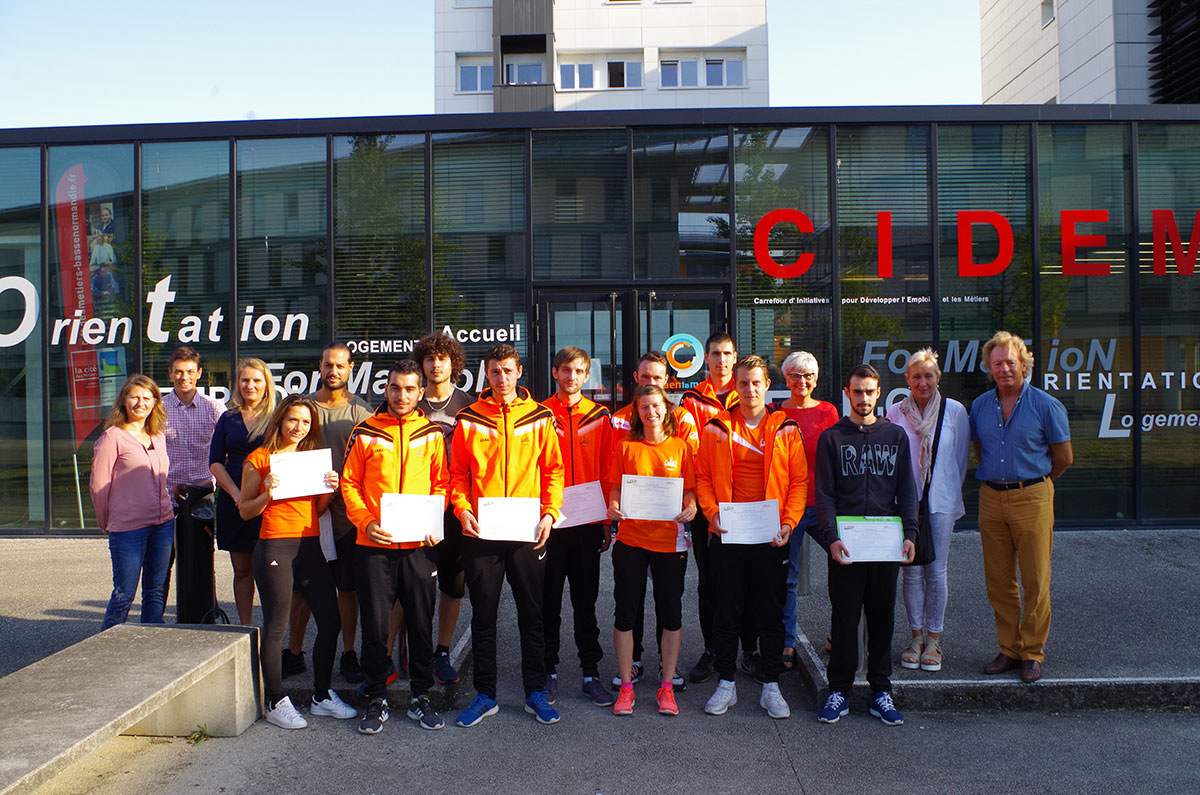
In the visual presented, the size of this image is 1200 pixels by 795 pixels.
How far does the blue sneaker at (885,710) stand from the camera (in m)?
4.29

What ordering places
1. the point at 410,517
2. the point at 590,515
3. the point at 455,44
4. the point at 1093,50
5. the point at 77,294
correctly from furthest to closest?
the point at 455,44, the point at 1093,50, the point at 77,294, the point at 590,515, the point at 410,517

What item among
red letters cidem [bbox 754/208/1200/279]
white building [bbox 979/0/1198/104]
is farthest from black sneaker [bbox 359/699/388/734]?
white building [bbox 979/0/1198/104]

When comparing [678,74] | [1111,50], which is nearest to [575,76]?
[678,74]

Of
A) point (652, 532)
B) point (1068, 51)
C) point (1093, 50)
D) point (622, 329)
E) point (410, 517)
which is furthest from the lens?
point (1068, 51)

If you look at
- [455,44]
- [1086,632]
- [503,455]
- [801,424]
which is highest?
[455,44]

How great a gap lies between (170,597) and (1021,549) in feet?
20.7

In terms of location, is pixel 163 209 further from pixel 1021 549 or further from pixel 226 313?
pixel 1021 549

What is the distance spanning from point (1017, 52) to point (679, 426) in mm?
23201

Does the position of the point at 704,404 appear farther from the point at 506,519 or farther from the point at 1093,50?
the point at 1093,50

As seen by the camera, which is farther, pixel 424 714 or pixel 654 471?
pixel 654 471

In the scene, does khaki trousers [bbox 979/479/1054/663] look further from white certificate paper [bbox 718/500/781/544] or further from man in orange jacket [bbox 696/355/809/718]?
white certificate paper [bbox 718/500/781/544]

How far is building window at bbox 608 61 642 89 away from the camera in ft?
98.6

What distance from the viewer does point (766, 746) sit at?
4.06 metres

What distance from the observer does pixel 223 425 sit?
15.7 feet
